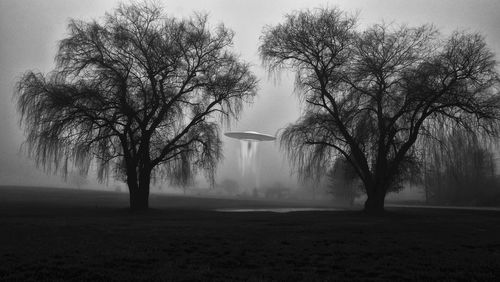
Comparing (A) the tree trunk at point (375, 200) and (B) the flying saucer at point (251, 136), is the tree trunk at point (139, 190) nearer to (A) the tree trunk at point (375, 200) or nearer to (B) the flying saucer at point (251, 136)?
(A) the tree trunk at point (375, 200)

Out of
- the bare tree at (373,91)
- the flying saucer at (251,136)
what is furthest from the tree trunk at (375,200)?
the flying saucer at (251,136)

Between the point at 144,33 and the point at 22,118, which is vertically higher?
the point at 144,33

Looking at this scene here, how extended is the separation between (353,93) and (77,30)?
17.1 metres

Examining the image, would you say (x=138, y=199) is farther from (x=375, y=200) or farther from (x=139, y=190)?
(x=375, y=200)

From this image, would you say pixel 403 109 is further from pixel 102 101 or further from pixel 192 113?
pixel 102 101

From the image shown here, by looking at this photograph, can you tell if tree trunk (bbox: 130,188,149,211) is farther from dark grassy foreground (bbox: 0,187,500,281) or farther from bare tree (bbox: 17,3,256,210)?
dark grassy foreground (bbox: 0,187,500,281)

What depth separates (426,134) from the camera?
81.8 ft

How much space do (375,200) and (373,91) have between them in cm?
678

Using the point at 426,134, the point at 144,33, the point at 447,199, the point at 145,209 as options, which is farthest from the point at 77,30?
the point at 447,199

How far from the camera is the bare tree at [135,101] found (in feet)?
76.6

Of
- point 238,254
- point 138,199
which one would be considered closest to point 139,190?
point 138,199

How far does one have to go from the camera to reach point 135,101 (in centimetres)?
2658

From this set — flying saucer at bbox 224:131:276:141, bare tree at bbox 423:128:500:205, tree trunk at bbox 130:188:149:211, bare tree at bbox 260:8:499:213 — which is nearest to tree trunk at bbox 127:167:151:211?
tree trunk at bbox 130:188:149:211

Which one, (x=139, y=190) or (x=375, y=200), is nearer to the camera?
(x=139, y=190)
